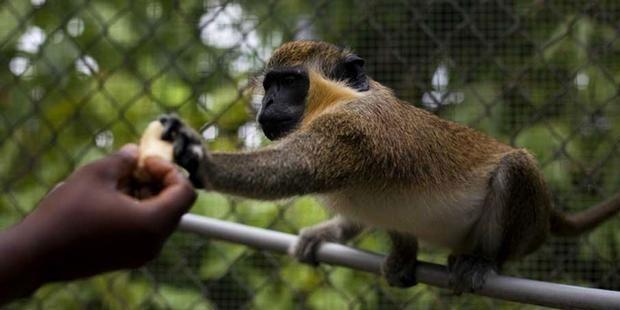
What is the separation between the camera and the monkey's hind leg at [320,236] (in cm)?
268

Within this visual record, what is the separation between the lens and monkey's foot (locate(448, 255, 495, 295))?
2285mm

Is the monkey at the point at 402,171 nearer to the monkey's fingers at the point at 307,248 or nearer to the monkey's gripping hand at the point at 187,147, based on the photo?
the monkey's fingers at the point at 307,248

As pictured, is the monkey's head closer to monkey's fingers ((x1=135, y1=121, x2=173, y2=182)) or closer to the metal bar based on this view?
the metal bar

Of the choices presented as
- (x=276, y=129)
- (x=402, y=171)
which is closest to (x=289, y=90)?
(x=276, y=129)

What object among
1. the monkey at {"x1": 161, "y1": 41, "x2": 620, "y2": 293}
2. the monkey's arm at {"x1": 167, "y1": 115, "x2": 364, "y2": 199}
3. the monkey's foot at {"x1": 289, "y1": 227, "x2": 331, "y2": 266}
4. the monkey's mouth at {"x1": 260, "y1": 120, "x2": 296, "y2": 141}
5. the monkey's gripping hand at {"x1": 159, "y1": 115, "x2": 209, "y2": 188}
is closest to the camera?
the monkey's gripping hand at {"x1": 159, "y1": 115, "x2": 209, "y2": 188}

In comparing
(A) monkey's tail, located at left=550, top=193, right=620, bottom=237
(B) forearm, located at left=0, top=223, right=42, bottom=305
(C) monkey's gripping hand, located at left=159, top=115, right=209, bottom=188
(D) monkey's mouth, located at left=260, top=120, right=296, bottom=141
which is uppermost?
(B) forearm, located at left=0, top=223, right=42, bottom=305

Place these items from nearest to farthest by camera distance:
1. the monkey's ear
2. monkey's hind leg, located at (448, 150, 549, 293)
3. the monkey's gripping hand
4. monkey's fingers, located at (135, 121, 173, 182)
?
monkey's fingers, located at (135, 121, 173, 182), the monkey's gripping hand, monkey's hind leg, located at (448, 150, 549, 293), the monkey's ear

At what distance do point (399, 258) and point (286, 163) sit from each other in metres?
0.74

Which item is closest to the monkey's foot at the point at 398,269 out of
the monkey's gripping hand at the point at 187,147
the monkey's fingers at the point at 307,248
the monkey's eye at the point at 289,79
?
the monkey's fingers at the point at 307,248

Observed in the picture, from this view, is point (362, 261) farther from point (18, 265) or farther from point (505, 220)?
point (18, 265)

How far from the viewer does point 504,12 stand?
3.44 m

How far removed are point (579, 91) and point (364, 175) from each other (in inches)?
57.1

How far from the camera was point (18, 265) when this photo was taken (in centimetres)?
103

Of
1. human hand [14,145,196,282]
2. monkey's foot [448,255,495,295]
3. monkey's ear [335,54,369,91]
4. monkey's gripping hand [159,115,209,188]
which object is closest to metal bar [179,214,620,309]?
monkey's foot [448,255,495,295]
